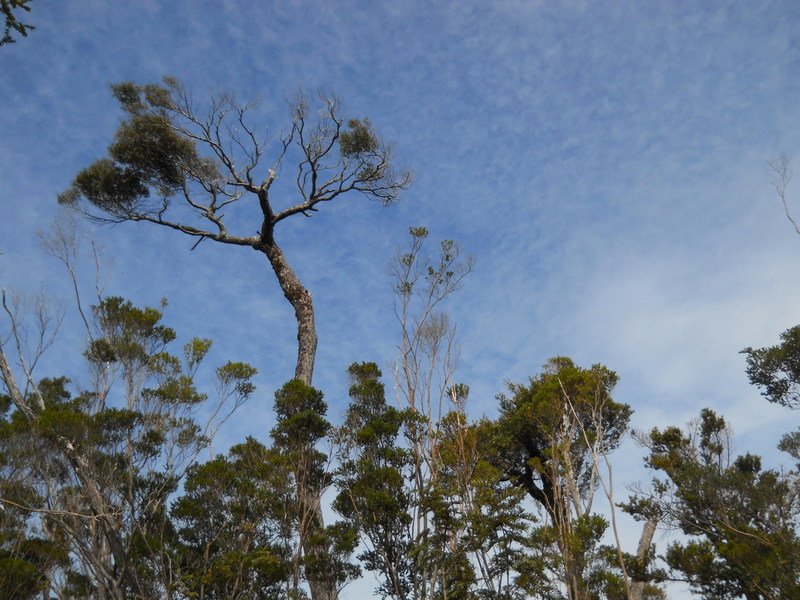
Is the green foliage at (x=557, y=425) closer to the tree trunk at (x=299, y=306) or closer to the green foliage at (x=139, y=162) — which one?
the tree trunk at (x=299, y=306)

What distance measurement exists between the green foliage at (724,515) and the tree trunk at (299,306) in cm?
731

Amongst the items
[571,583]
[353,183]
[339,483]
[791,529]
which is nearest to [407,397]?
[339,483]

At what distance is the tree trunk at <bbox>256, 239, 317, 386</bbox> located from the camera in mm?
10336

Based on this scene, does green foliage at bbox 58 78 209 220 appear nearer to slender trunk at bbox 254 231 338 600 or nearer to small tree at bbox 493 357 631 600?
slender trunk at bbox 254 231 338 600

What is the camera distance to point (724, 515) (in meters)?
10.7

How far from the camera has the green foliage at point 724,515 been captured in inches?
345

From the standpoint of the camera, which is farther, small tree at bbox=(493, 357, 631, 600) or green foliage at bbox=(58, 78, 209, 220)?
green foliage at bbox=(58, 78, 209, 220)

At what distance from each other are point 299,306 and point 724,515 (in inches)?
344

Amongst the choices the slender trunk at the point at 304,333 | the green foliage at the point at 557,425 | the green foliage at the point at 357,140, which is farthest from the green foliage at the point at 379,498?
the green foliage at the point at 357,140

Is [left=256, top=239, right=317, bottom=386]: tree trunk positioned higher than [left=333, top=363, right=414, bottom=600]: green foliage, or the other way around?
[left=256, top=239, right=317, bottom=386]: tree trunk

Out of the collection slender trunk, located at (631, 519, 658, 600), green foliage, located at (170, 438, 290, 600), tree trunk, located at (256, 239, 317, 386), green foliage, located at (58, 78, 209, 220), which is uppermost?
green foliage, located at (58, 78, 209, 220)

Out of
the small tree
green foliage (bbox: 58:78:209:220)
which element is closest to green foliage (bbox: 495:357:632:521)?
the small tree

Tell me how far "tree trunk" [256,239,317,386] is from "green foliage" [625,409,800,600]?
288 inches

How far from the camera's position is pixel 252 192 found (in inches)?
478
